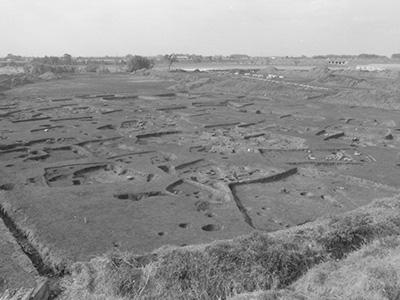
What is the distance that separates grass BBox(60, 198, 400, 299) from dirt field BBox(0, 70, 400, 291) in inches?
120

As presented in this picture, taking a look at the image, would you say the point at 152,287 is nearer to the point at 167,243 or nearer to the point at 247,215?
the point at 167,243

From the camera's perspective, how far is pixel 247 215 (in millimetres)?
15891

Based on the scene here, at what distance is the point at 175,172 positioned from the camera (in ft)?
69.1

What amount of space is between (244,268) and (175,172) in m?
11.8

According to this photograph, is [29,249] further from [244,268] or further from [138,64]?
[138,64]

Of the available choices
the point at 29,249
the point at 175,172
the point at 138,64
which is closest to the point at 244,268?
the point at 29,249

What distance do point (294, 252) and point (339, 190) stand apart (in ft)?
30.4

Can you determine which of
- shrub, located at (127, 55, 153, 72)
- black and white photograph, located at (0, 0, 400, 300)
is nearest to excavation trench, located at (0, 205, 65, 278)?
black and white photograph, located at (0, 0, 400, 300)

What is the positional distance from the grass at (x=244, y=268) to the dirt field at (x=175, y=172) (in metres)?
3.06

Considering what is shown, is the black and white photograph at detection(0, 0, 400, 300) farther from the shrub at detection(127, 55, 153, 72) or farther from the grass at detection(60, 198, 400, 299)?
the shrub at detection(127, 55, 153, 72)

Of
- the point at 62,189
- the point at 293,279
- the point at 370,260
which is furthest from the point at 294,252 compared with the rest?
the point at 62,189

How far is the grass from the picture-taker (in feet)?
28.7

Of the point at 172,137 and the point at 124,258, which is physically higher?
the point at 124,258

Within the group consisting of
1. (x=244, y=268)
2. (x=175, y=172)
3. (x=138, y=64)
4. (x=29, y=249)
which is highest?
(x=244, y=268)
